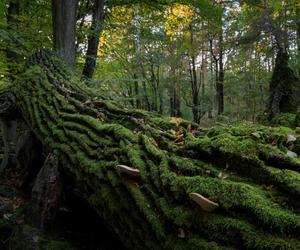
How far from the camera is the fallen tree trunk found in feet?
5.26

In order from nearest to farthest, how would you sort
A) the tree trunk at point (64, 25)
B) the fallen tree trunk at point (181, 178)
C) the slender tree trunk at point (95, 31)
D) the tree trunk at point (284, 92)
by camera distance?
1. the fallen tree trunk at point (181, 178)
2. the tree trunk at point (64, 25)
3. the slender tree trunk at point (95, 31)
4. the tree trunk at point (284, 92)

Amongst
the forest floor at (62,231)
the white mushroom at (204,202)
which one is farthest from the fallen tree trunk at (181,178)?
the forest floor at (62,231)

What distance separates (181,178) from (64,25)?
18.0 feet

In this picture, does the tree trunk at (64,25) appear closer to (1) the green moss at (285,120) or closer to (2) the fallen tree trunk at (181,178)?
(2) the fallen tree trunk at (181,178)

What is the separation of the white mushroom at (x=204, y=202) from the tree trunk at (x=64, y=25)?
5440 mm

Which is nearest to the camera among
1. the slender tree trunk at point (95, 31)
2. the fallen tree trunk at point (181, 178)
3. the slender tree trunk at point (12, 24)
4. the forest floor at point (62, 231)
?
the fallen tree trunk at point (181, 178)

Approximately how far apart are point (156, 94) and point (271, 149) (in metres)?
21.8

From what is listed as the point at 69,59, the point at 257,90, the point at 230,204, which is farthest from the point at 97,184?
the point at 257,90

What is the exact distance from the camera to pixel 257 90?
19234 millimetres

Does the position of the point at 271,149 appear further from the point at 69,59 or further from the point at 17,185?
the point at 69,59

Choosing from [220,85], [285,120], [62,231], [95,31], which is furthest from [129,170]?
[220,85]

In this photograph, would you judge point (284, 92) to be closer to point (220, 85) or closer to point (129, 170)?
point (129, 170)

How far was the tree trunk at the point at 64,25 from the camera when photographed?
6.34 meters

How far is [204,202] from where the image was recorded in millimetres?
1665
